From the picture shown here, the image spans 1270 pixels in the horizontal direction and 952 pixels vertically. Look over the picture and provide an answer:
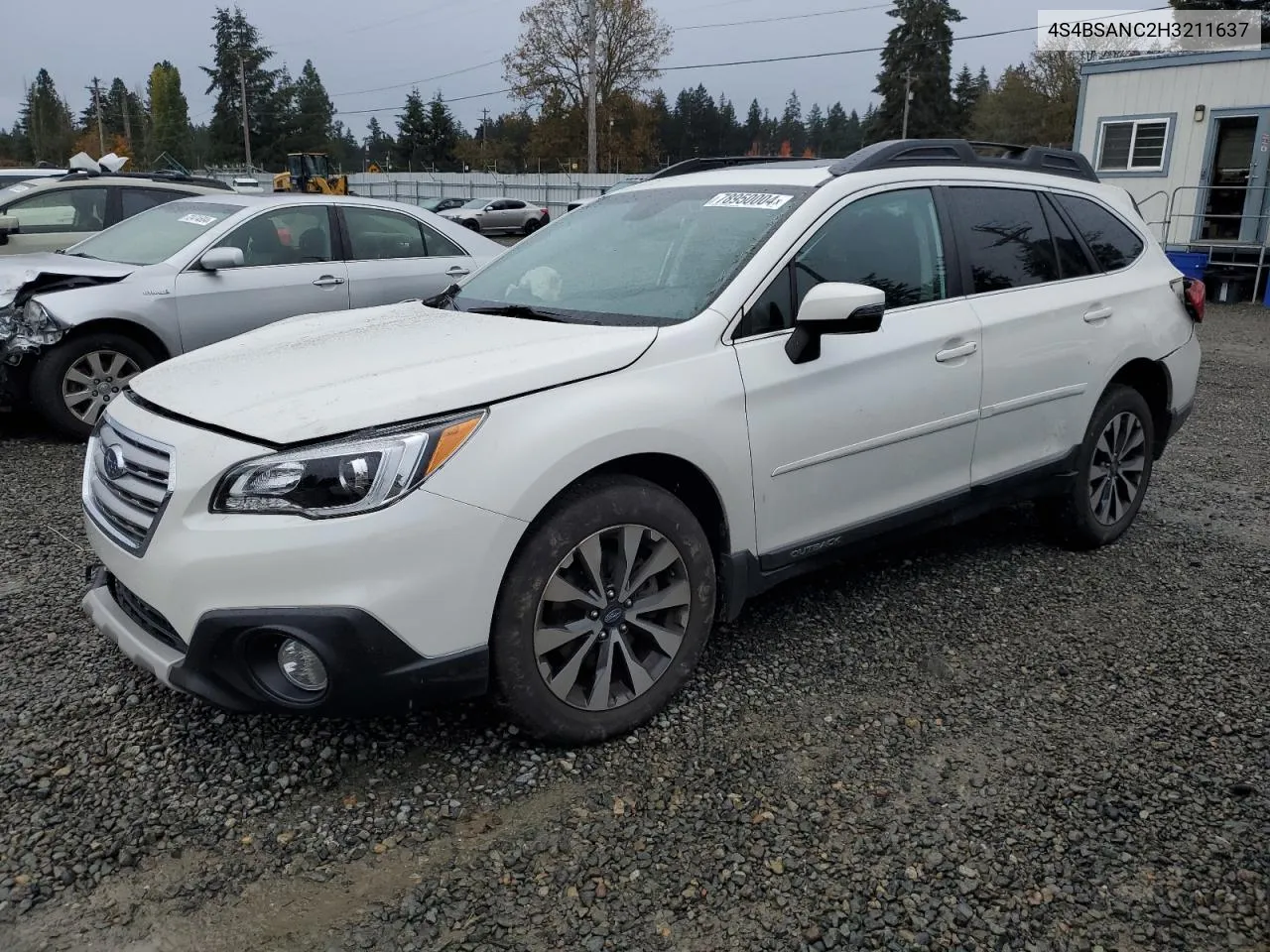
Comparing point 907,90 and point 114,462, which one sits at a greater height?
point 907,90

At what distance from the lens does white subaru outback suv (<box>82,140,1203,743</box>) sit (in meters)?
2.52

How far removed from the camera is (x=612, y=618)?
2.93 metres

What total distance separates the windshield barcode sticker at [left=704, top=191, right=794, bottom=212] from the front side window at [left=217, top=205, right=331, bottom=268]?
167 inches

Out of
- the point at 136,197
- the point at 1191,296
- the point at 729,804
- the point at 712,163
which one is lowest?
the point at 729,804

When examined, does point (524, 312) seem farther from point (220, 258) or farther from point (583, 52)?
point (583, 52)

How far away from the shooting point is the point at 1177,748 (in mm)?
3049

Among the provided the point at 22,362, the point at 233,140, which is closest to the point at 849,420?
the point at 22,362

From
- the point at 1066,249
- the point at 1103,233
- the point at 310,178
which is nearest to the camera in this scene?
the point at 1066,249

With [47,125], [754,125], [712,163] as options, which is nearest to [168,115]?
[47,125]

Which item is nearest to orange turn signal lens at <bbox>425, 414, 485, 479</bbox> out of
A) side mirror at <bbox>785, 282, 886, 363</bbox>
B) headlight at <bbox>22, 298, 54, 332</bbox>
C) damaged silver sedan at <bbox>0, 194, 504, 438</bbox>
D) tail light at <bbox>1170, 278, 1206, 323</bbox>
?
side mirror at <bbox>785, 282, 886, 363</bbox>

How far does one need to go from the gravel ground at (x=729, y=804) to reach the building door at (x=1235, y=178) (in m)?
15.1

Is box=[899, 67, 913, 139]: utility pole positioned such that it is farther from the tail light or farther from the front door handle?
the front door handle

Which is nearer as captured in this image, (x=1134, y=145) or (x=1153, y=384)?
(x=1153, y=384)

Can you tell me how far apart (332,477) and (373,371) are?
17.5 inches
